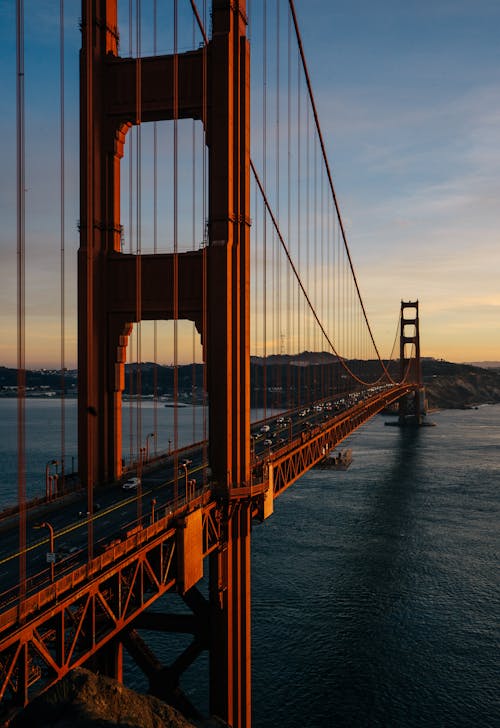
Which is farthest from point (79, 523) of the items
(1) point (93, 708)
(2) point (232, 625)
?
(2) point (232, 625)

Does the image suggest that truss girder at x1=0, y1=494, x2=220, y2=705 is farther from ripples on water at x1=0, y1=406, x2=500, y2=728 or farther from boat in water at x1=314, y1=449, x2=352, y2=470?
boat in water at x1=314, y1=449, x2=352, y2=470

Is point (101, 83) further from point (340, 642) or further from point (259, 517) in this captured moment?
point (340, 642)

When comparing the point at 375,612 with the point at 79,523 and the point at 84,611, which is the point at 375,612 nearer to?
the point at 79,523

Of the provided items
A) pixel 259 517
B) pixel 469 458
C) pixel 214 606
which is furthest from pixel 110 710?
pixel 469 458

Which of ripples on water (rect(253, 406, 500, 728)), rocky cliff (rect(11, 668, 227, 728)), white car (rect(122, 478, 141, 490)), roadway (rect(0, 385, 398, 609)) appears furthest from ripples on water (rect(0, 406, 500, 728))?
roadway (rect(0, 385, 398, 609))

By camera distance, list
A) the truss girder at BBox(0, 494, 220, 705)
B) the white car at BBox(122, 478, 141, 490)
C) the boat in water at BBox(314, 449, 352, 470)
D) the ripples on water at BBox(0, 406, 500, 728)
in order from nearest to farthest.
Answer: the truss girder at BBox(0, 494, 220, 705), the white car at BBox(122, 478, 141, 490), the ripples on water at BBox(0, 406, 500, 728), the boat in water at BBox(314, 449, 352, 470)

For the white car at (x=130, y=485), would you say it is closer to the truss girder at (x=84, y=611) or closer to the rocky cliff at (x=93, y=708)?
the rocky cliff at (x=93, y=708)
